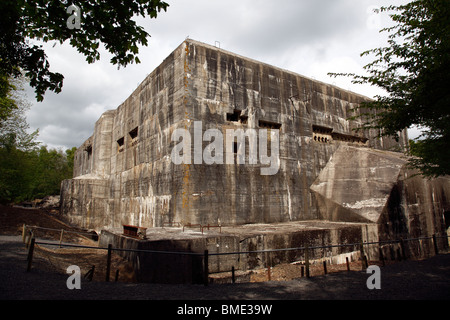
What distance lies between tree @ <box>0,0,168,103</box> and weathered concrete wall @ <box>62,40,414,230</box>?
7.58 m

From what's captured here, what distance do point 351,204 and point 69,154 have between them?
61.9 meters

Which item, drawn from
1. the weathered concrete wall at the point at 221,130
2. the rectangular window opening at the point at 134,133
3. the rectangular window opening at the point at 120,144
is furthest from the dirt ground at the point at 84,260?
the rectangular window opening at the point at 134,133

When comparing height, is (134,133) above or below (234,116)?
above

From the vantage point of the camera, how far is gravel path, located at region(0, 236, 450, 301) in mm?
4992

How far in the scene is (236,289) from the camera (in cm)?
562

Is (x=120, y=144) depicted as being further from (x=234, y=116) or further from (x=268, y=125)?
(x=268, y=125)

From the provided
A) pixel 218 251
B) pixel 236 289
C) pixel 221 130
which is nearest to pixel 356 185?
pixel 221 130

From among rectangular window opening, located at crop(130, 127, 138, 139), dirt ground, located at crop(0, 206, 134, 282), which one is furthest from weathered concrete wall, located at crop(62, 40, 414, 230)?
dirt ground, located at crop(0, 206, 134, 282)

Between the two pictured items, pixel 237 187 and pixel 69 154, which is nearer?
pixel 237 187

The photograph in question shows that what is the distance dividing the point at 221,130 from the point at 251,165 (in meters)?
2.59

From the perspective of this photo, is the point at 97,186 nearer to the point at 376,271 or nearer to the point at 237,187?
the point at 237,187

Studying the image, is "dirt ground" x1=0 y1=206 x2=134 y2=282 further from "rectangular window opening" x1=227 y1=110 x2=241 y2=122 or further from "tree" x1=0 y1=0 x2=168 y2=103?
"rectangular window opening" x1=227 y1=110 x2=241 y2=122

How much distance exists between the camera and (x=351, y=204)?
15227 mm

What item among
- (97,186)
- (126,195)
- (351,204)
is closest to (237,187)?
(351,204)
